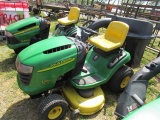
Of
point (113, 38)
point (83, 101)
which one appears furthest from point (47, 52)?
point (113, 38)

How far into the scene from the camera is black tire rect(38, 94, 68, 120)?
183cm

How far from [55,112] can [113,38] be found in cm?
144

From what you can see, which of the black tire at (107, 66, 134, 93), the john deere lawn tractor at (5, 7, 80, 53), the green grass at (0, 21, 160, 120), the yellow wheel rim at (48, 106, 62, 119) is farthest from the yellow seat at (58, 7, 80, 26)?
the yellow wheel rim at (48, 106, 62, 119)

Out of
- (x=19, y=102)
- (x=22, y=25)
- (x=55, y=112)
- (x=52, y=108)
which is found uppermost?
(x=22, y=25)

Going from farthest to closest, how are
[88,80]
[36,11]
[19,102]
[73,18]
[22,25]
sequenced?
[36,11]
[73,18]
[22,25]
[19,102]
[88,80]

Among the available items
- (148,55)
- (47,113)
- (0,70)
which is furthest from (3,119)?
(148,55)

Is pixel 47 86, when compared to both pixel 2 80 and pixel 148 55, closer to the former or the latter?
pixel 2 80

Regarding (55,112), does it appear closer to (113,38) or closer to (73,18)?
(113,38)

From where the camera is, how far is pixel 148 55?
14.8ft

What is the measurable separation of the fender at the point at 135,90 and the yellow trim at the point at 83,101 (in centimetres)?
36

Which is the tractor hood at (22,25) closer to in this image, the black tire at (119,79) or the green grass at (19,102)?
the green grass at (19,102)

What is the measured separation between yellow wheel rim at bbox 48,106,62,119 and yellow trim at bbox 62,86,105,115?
0.72 feet

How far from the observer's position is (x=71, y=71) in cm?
211

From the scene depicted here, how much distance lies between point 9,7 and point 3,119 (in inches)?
138
